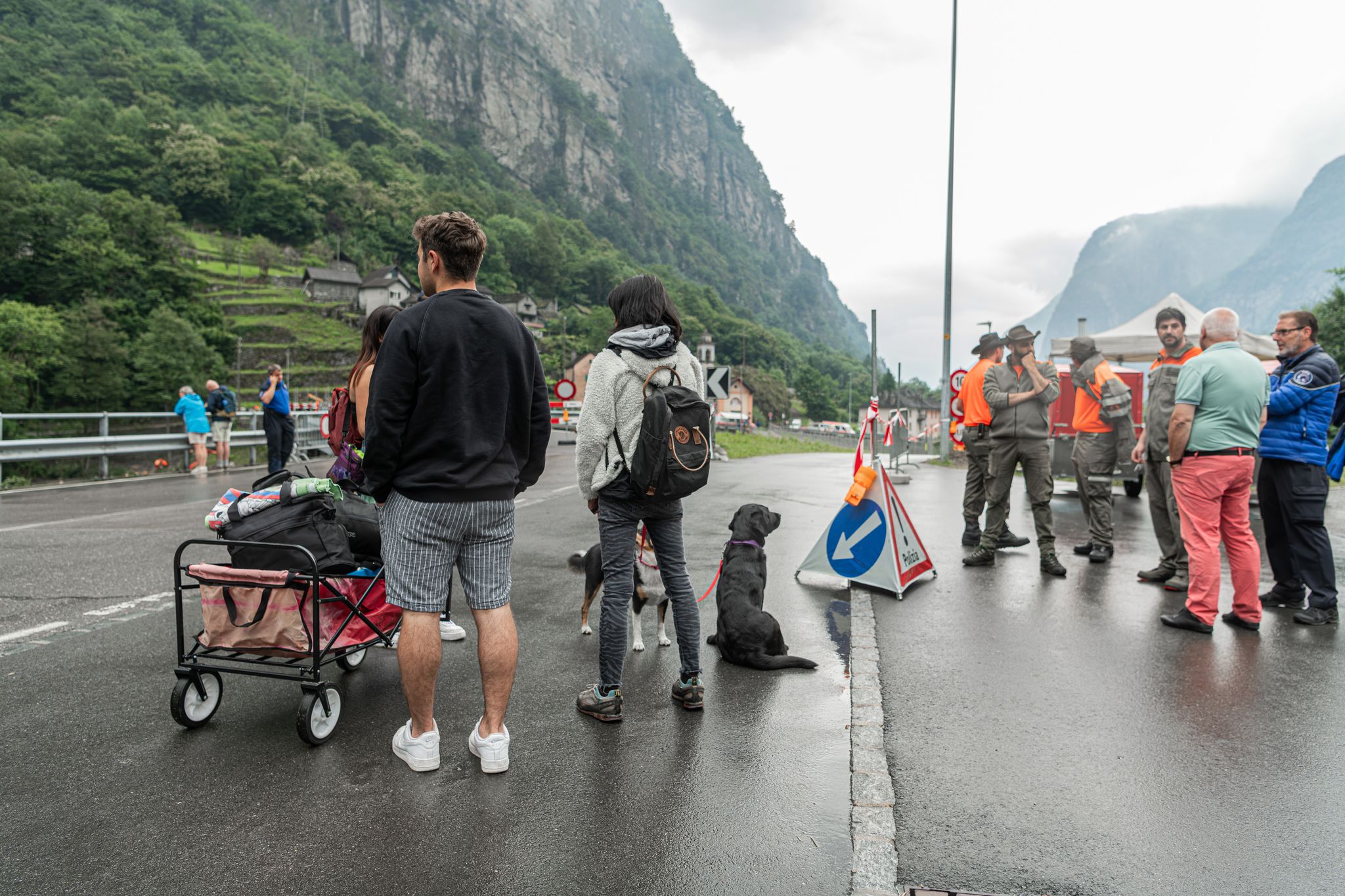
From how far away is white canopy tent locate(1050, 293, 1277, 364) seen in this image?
14.8 meters

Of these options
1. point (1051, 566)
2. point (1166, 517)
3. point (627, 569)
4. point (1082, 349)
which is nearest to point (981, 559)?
point (1051, 566)

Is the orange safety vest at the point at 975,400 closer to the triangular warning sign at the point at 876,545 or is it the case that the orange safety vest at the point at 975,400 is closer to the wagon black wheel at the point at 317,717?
the triangular warning sign at the point at 876,545

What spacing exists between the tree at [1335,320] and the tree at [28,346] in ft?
308

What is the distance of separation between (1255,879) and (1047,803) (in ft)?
2.20

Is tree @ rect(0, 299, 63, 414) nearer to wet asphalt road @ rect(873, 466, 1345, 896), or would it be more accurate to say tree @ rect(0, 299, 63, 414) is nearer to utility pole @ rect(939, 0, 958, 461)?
utility pole @ rect(939, 0, 958, 461)

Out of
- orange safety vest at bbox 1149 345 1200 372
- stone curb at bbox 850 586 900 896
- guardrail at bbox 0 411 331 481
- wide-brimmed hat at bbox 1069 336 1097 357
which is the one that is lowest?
stone curb at bbox 850 586 900 896

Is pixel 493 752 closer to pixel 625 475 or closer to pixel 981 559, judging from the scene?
pixel 625 475

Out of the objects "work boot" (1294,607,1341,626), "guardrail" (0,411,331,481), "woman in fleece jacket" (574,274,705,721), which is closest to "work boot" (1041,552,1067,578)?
"work boot" (1294,607,1341,626)

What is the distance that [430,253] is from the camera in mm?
3342

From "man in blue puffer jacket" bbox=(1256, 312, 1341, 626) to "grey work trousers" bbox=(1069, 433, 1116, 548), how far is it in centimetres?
206

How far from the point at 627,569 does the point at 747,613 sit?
1.07 m

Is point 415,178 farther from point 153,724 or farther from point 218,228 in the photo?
point 153,724

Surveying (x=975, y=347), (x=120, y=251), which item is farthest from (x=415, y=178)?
(x=975, y=347)

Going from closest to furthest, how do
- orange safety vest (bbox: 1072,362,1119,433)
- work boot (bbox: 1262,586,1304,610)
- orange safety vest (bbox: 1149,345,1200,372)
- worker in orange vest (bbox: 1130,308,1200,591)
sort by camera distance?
1. work boot (bbox: 1262,586,1304,610)
2. worker in orange vest (bbox: 1130,308,1200,591)
3. orange safety vest (bbox: 1149,345,1200,372)
4. orange safety vest (bbox: 1072,362,1119,433)
